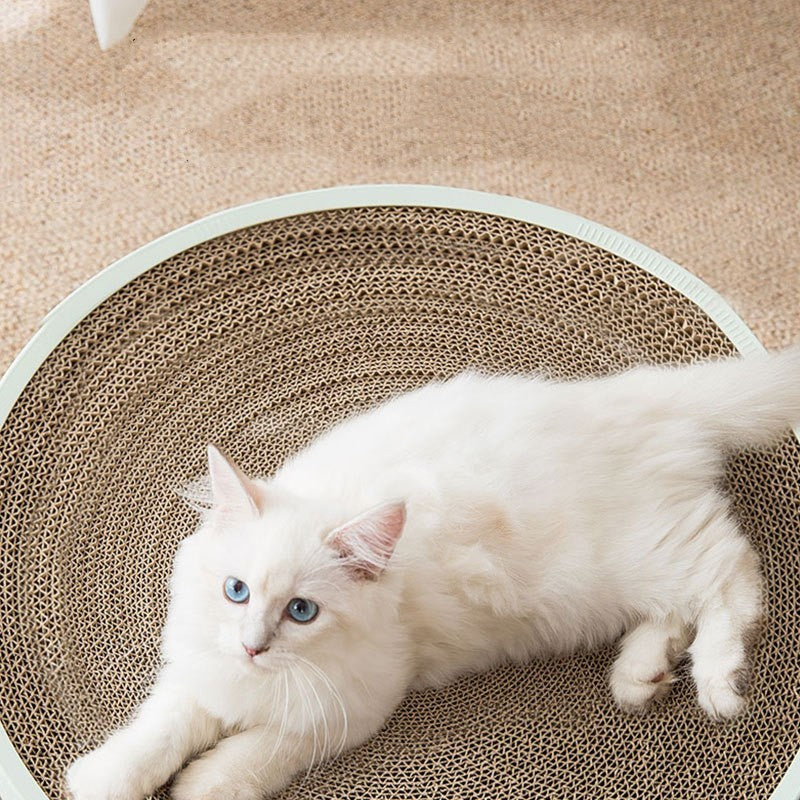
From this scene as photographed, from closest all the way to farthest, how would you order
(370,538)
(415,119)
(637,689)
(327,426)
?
1. (370,538)
2. (637,689)
3. (327,426)
4. (415,119)

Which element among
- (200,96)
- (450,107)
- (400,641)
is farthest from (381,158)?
(400,641)

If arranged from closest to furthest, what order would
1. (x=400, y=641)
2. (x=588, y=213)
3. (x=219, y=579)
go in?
(x=219, y=579), (x=400, y=641), (x=588, y=213)

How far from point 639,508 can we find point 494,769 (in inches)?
14.6

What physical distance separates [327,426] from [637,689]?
59 cm

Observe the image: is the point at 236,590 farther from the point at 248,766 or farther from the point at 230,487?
the point at 248,766

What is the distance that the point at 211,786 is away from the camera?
1215mm

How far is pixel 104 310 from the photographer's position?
163 centimetres

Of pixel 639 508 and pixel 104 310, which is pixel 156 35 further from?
pixel 639 508

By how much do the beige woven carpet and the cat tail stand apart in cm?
74

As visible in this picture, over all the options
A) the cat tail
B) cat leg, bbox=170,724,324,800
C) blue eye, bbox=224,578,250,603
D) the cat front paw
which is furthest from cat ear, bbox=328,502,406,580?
the cat tail

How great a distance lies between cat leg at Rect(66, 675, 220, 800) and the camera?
3.96 ft

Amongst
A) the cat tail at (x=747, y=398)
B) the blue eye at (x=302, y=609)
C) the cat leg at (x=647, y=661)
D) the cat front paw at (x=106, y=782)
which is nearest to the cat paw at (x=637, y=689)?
the cat leg at (x=647, y=661)

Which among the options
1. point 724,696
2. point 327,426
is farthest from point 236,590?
point 724,696

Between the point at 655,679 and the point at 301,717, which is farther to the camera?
the point at 655,679
